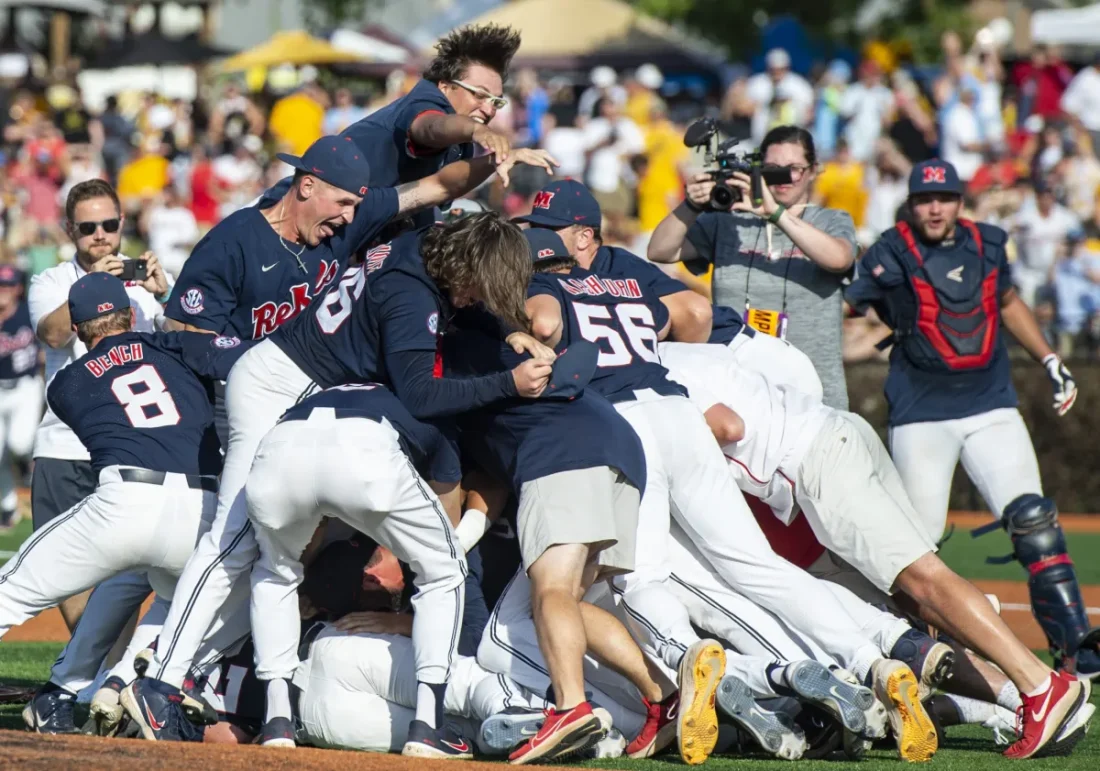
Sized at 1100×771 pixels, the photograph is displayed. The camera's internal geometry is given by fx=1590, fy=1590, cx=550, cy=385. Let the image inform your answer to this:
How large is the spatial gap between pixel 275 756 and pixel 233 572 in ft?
2.79

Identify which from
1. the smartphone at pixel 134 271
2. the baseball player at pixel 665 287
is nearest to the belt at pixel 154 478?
the smartphone at pixel 134 271

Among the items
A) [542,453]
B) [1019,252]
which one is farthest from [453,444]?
[1019,252]

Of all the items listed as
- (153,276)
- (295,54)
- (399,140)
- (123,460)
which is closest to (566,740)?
(123,460)

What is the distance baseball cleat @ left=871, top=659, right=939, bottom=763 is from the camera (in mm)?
5664

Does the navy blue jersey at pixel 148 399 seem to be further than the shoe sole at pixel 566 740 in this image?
Yes

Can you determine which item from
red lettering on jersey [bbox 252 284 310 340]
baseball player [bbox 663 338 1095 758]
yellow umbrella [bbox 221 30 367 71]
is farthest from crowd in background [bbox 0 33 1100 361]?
red lettering on jersey [bbox 252 284 310 340]

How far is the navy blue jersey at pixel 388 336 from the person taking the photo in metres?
5.55

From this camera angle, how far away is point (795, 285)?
805 cm

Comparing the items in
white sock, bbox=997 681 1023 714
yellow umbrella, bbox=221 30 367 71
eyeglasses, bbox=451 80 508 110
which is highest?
eyeglasses, bbox=451 80 508 110

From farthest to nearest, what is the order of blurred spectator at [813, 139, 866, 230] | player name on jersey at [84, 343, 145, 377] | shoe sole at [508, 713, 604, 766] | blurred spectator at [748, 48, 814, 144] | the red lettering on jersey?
1. blurred spectator at [748, 48, 814, 144]
2. blurred spectator at [813, 139, 866, 230]
3. the red lettering on jersey
4. player name on jersey at [84, 343, 145, 377]
5. shoe sole at [508, 713, 604, 766]

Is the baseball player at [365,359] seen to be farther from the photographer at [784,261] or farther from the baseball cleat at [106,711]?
the photographer at [784,261]

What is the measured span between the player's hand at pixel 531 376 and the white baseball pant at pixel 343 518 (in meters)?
0.48

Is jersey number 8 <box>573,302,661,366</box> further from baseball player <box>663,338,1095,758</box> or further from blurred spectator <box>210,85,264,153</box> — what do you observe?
blurred spectator <box>210,85,264,153</box>

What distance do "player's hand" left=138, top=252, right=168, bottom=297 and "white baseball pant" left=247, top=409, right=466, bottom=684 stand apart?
2059 mm
